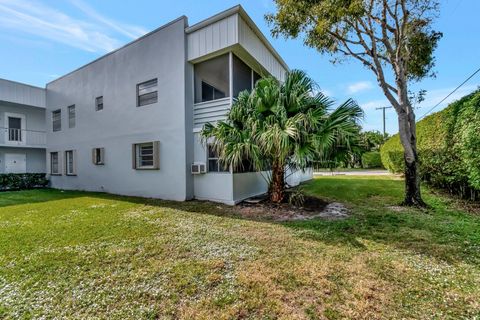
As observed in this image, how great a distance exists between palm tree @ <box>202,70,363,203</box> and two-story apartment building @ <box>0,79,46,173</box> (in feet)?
45.2

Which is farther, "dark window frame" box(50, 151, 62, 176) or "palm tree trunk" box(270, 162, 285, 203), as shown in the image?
"dark window frame" box(50, 151, 62, 176)

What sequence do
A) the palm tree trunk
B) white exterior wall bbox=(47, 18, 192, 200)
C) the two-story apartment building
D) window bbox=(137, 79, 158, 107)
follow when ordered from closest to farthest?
the palm tree trunk, white exterior wall bbox=(47, 18, 192, 200), window bbox=(137, 79, 158, 107), the two-story apartment building

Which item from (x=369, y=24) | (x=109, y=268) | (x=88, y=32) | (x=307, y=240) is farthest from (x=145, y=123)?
(x=369, y=24)

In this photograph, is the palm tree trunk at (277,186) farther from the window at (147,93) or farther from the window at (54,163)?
the window at (54,163)

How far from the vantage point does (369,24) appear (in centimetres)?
694

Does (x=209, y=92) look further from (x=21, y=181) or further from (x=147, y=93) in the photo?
(x=21, y=181)

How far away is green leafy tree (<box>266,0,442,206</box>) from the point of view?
6.28 metres

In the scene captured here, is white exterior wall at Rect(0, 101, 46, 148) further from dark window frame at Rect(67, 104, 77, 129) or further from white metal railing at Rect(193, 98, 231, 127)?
white metal railing at Rect(193, 98, 231, 127)

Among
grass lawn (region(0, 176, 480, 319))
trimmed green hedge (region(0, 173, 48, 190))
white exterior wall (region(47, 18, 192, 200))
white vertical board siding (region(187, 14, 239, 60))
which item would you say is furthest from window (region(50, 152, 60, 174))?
white vertical board siding (region(187, 14, 239, 60))

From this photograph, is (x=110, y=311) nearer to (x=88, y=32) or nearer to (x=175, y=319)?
(x=175, y=319)

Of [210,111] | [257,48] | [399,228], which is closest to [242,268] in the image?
[399,228]

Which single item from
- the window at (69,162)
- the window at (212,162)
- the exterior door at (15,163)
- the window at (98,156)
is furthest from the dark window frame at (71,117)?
the window at (212,162)

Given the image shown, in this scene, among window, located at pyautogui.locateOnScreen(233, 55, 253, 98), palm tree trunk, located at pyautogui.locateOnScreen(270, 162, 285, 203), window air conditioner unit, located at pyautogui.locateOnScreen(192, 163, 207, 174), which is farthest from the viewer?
window, located at pyautogui.locateOnScreen(233, 55, 253, 98)

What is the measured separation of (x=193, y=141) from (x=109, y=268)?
5.42m
